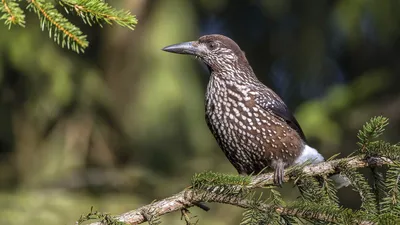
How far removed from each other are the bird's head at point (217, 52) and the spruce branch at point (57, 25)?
2422mm

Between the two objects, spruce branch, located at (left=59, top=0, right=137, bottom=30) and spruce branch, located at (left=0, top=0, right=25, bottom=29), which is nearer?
spruce branch, located at (left=0, top=0, right=25, bottom=29)

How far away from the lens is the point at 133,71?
27.2 feet

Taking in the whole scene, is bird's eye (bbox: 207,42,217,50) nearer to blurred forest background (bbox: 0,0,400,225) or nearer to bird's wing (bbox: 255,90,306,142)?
bird's wing (bbox: 255,90,306,142)

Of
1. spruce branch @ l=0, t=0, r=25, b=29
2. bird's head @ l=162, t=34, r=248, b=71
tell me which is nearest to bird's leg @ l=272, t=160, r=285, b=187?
bird's head @ l=162, t=34, r=248, b=71

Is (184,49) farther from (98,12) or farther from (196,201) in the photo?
(98,12)

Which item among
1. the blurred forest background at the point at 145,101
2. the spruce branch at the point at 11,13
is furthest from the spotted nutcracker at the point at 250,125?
the spruce branch at the point at 11,13

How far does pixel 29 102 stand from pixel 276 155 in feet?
11.4

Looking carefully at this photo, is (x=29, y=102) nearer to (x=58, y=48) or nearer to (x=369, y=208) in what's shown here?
(x=58, y=48)

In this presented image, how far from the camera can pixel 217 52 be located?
5.49m

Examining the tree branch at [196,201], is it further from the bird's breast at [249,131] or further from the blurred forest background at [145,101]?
the blurred forest background at [145,101]

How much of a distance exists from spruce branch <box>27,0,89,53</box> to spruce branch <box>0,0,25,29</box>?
0.08 m

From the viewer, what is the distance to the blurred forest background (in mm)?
7305

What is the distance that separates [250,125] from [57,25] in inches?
87.7

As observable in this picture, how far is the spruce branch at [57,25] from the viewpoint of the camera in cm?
290
